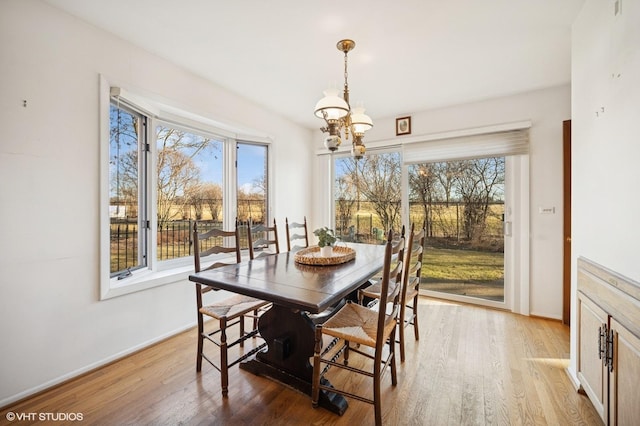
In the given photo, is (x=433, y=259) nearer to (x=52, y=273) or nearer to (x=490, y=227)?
(x=490, y=227)

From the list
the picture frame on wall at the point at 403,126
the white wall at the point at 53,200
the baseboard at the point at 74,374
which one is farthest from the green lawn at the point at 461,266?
the white wall at the point at 53,200

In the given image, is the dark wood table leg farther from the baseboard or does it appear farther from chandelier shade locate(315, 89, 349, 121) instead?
chandelier shade locate(315, 89, 349, 121)

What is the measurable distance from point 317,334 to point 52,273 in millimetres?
1790

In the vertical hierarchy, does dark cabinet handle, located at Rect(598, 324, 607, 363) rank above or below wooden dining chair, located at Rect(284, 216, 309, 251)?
below

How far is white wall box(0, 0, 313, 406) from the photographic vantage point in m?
1.67

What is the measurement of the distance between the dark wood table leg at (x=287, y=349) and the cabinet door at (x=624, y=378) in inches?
51.9

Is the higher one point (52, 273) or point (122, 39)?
point (122, 39)

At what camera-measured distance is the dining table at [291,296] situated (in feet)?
4.97

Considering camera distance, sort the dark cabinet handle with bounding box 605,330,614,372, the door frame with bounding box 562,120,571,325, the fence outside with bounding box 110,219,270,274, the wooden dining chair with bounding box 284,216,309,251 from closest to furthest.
Result: the dark cabinet handle with bounding box 605,330,614,372
the fence outside with bounding box 110,219,270,274
the door frame with bounding box 562,120,571,325
the wooden dining chair with bounding box 284,216,309,251

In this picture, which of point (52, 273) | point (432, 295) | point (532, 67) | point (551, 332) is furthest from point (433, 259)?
point (52, 273)

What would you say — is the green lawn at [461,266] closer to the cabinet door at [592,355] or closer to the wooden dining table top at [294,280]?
the cabinet door at [592,355]

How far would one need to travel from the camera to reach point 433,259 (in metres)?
3.79

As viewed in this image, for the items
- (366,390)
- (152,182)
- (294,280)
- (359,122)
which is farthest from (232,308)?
(359,122)

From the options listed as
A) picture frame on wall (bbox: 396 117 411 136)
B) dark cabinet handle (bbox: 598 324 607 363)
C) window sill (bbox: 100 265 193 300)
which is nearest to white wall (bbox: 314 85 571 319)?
picture frame on wall (bbox: 396 117 411 136)
